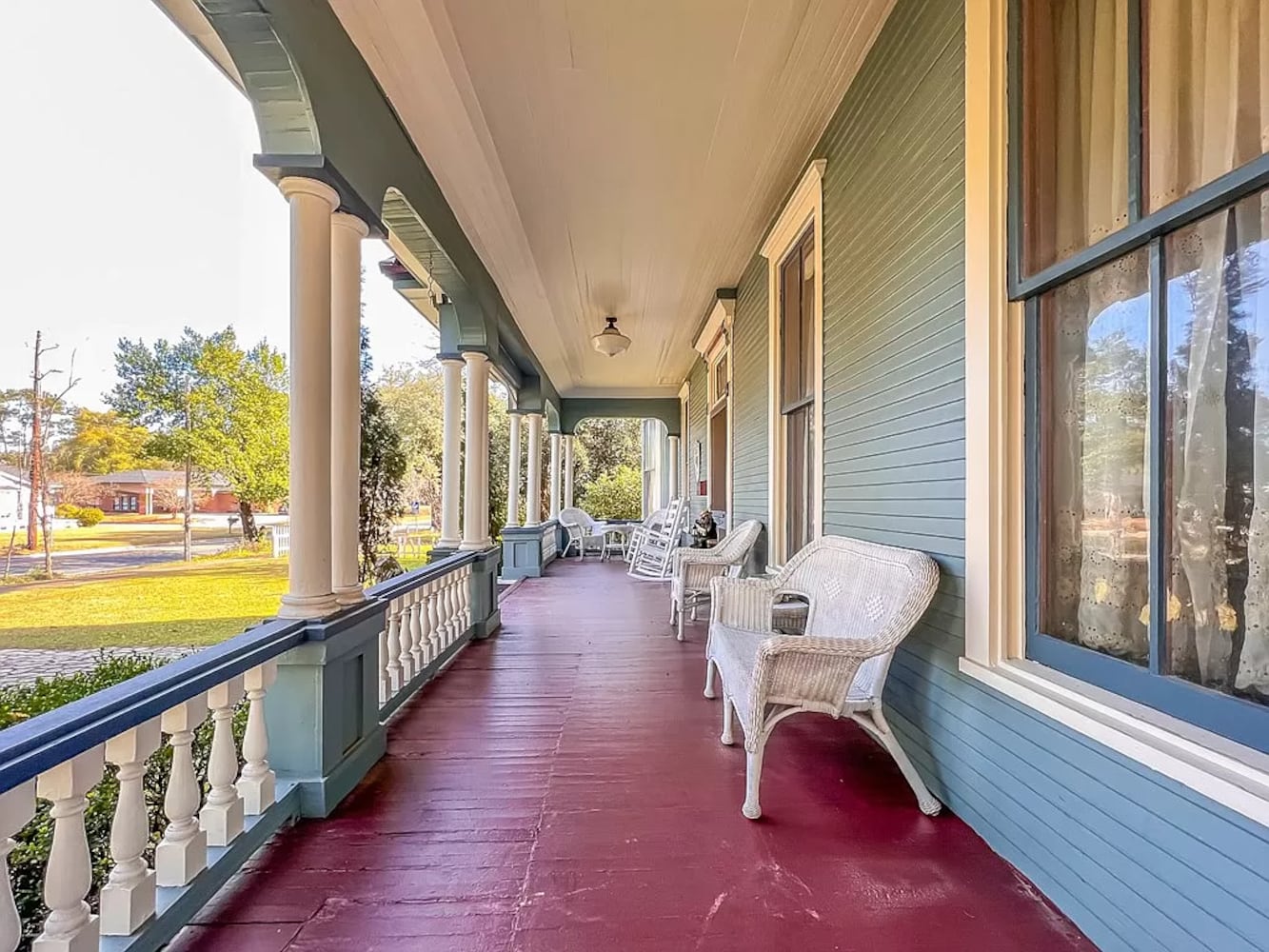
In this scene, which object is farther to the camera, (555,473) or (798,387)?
(555,473)

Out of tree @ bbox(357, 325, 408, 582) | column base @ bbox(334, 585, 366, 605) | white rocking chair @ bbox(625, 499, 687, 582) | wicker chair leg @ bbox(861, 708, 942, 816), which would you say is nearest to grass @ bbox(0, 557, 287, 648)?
tree @ bbox(357, 325, 408, 582)

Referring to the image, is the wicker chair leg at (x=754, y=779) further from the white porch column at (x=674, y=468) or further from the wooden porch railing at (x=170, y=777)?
the white porch column at (x=674, y=468)

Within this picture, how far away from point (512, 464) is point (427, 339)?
1131 cm

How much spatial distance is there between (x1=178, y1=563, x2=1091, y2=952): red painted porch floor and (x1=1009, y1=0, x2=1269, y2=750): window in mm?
729

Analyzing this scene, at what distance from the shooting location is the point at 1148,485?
144 centimetres

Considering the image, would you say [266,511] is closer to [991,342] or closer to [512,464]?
[512,464]

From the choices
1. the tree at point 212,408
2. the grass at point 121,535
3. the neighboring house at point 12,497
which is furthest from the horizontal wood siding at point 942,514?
the tree at point 212,408

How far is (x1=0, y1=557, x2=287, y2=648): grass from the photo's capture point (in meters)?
4.33

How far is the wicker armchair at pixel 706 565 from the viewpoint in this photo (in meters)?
4.70

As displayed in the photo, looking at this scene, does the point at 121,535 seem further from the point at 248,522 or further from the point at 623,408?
the point at 623,408

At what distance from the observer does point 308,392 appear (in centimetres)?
219

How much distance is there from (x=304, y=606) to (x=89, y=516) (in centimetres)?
311

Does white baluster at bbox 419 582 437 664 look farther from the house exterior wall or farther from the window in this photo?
the window

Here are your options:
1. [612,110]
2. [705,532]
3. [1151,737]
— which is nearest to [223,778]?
[1151,737]
